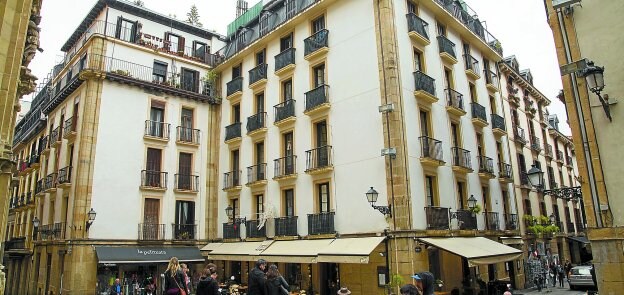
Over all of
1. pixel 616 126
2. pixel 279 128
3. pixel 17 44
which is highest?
pixel 279 128

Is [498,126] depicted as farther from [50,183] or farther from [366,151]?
[50,183]

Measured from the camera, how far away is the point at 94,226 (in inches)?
793

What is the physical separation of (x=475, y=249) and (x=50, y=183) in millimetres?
22422

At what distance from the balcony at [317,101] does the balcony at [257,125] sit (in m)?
3.26

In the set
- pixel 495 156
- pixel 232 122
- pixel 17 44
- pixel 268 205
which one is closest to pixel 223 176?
pixel 232 122

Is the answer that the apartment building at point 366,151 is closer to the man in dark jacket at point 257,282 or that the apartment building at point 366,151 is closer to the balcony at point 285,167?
the balcony at point 285,167

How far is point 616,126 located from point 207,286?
970cm

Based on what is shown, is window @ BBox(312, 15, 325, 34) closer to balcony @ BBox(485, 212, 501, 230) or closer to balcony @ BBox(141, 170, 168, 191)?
balcony @ BBox(141, 170, 168, 191)

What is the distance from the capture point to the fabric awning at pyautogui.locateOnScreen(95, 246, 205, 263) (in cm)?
1962

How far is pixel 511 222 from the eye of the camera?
22.0m

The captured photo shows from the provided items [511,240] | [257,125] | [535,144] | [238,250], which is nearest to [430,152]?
[511,240]

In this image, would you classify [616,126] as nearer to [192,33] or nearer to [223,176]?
[223,176]

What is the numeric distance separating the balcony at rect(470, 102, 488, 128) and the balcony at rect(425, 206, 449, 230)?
5970 mm

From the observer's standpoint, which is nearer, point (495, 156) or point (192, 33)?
point (495, 156)
